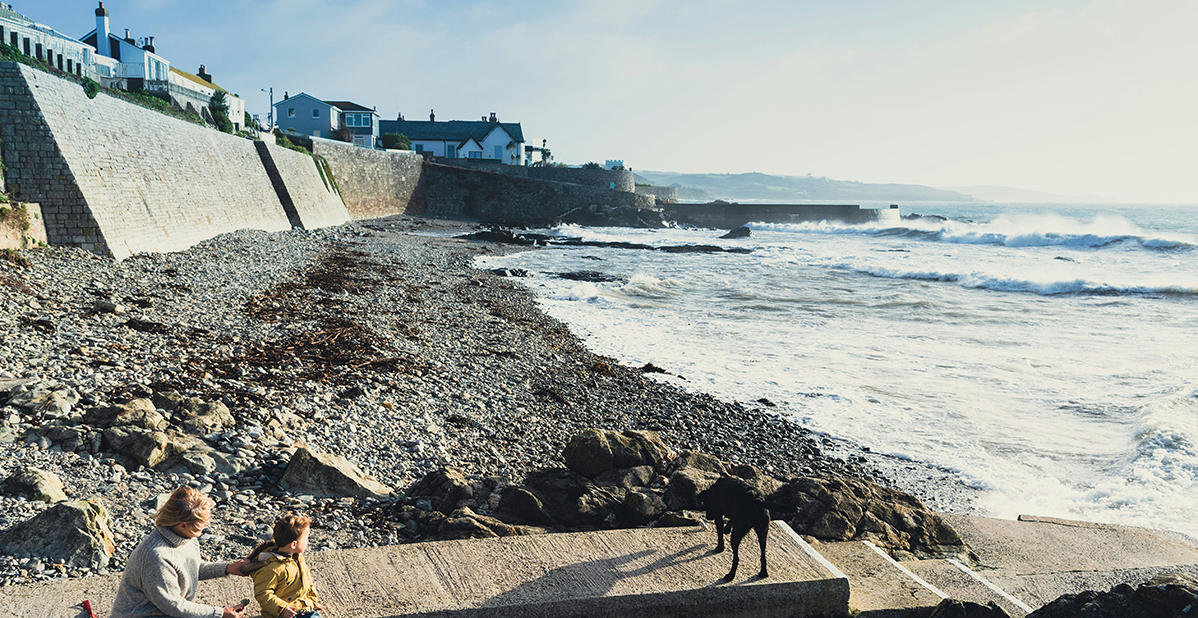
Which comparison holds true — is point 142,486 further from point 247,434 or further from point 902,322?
point 902,322

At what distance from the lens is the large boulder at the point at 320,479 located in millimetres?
5148

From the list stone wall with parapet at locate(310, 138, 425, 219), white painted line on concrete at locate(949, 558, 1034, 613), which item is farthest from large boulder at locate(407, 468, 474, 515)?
stone wall with parapet at locate(310, 138, 425, 219)

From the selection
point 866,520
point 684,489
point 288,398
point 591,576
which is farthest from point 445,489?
point 866,520

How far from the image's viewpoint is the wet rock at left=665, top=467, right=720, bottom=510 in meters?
5.32

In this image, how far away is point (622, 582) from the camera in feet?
12.5

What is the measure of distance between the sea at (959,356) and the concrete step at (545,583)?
3906 mm

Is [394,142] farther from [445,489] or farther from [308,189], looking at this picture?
[445,489]

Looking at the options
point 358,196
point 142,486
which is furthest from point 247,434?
point 358,196

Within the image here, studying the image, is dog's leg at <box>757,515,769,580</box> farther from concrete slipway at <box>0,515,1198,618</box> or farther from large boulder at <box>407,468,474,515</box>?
large boulder at <box>407,468,474,515</box>

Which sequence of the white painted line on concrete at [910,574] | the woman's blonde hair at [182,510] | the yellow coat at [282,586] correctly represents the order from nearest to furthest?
the woman's blonde hair at [182,510], the yellow coat at [282,586], the white painted line on concrete at [910,574]

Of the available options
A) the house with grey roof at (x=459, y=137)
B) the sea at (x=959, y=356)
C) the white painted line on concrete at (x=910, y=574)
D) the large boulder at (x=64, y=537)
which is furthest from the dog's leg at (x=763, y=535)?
the house with grey roof at (x=459, y=137)

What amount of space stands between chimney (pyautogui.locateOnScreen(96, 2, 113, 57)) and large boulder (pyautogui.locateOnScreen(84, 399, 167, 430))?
149 ft

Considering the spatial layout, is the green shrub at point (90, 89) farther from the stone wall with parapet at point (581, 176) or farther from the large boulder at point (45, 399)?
the stone wall with parapet at point (581, 176)

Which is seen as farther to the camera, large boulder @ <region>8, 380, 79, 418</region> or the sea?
the sea
